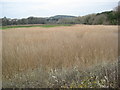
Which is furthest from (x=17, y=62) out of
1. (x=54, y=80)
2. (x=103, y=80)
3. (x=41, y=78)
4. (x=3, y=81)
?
(x=103, y=80)

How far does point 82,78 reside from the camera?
2.15 metres

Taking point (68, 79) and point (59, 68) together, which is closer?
point (68, 79)

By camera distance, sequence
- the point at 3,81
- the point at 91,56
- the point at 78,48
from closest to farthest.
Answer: the point at 3,81, the point at 91,56, the point at 78,48

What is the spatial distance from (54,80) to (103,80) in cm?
77

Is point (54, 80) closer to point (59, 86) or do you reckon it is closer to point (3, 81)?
point (59, 86)

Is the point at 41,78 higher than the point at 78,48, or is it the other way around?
the point at 78,48

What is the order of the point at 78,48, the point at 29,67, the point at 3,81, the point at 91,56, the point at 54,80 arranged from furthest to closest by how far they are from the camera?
the point at 78,48
the point at 91,56
the point at 29,67
the point at 3,81
the point at 54,80

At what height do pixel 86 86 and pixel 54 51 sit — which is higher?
pixel 54 51

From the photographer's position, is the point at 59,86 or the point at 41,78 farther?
the point at 41,78

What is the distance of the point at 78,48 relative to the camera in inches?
140

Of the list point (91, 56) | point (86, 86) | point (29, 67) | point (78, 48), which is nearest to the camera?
point (86, 86)

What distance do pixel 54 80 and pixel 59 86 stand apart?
0.15m

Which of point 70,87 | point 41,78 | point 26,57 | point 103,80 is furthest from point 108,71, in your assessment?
point 26,57

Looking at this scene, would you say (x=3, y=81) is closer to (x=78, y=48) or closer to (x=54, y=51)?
(x=54, y=51)
